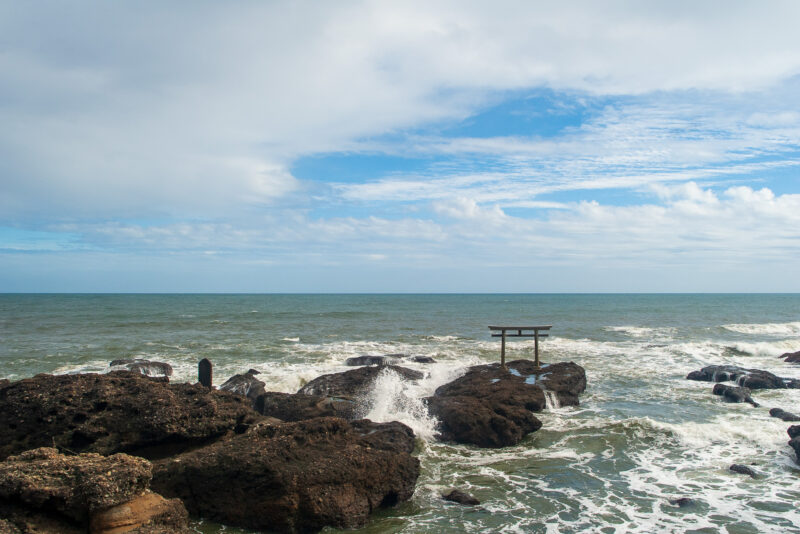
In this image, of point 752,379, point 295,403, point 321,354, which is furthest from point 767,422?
point 321,354

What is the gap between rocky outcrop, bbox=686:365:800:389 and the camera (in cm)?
1959

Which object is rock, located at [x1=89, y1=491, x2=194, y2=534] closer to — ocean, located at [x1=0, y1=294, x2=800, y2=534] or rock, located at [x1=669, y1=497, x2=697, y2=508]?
ocean, located at [x1=0, y1=294, x2=800, y2=534]

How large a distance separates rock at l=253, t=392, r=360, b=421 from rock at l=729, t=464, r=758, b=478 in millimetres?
8608

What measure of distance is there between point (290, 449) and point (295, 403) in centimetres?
517

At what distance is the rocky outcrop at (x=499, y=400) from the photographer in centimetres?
1309

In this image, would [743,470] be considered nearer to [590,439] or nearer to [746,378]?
[590,439]

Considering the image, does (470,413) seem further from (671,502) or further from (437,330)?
(437,330)

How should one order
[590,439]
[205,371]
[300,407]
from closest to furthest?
[590,439] → [300,407] → [205,371]

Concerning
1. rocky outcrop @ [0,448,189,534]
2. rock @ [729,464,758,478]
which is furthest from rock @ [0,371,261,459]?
rock @ [729,464,758,478]

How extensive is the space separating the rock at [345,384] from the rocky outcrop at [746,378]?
12.0 meters

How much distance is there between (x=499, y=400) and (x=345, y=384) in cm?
536

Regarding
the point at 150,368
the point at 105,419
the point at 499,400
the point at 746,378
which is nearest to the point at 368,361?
the point at 150,368

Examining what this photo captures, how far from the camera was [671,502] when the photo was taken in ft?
30.5

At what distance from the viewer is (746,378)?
65.5ft
